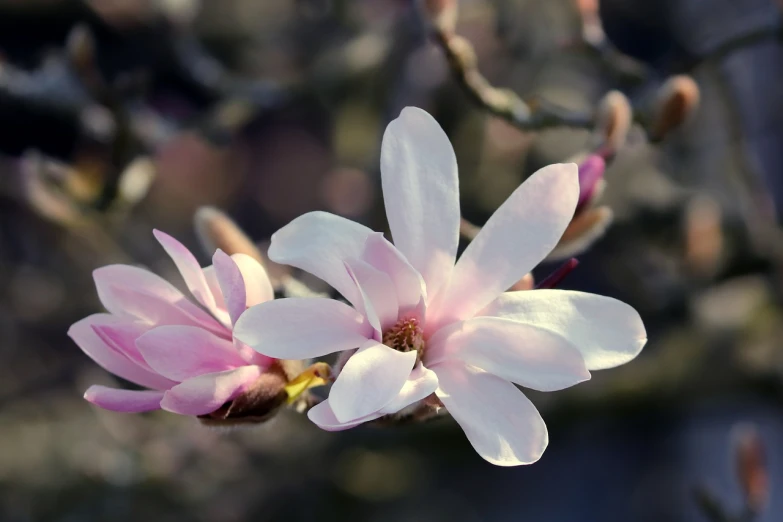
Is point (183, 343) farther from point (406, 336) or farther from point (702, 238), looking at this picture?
point (702, 238)

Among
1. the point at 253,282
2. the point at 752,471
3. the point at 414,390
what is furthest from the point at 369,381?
the point at 752,471

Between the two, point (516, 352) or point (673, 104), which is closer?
point (516, 352)

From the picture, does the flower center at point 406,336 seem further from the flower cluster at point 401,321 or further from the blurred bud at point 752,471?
the blurred bud at point 752,471

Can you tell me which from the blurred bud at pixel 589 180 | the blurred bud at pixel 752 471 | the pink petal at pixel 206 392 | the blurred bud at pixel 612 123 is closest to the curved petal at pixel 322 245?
the pink petal at pixel 206 392

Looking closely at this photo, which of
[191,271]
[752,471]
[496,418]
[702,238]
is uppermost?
[191,271]

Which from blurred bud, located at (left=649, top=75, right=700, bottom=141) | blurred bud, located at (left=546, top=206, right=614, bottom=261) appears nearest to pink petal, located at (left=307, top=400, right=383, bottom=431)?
blurred bud, located at (left=546, top=206, right=614, bottom=261)

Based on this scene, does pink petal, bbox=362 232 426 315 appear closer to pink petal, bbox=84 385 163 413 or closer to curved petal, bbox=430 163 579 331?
curved petal, bbox=430 163 579 331

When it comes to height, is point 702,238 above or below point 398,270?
below
